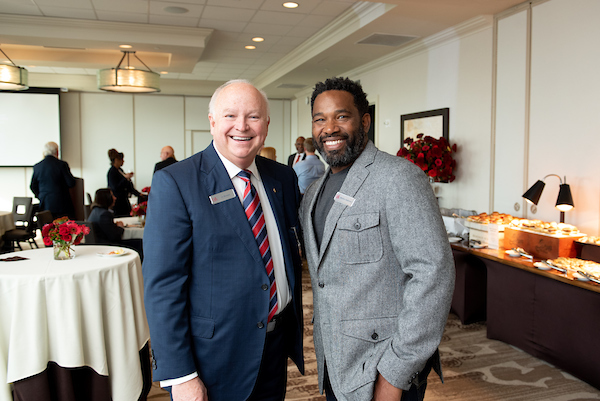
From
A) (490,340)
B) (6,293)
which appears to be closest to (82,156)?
(6,293)

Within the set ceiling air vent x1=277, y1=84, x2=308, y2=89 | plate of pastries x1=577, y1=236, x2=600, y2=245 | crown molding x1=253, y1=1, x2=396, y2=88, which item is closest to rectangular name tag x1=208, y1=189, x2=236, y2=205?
plate of pastries x1=577, y1=236, x2=600, y2=245

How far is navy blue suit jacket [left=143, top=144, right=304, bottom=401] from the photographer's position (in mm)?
1444

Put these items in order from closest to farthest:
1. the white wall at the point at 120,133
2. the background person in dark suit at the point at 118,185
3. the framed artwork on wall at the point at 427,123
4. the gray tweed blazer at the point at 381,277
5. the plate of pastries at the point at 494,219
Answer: the gray tweed blazer at the point at 381,277
the plate of pastries at the point at 494,219
the framed artwork on wall at the point at 427,123
the background person in dark suit at the point at 118,185
the white wall at the point at 120,133

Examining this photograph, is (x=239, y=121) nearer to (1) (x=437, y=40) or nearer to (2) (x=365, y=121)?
(2) (x=365, y=121)

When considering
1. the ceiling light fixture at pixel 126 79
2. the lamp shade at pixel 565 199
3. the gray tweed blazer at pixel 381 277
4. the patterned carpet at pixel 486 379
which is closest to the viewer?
the gray tweed blazer at pixel 381 277

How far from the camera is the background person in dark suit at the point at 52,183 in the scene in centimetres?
680

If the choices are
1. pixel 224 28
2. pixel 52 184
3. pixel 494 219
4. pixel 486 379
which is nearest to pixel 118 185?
pixel 52 184

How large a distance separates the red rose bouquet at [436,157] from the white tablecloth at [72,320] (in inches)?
146

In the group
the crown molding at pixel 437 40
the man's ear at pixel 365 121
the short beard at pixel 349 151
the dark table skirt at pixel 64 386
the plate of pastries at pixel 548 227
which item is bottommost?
the dark table skirt at pixel 64 386

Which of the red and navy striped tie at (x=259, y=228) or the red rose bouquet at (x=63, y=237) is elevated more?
the red and navy striped tie at (x=259, y=228)

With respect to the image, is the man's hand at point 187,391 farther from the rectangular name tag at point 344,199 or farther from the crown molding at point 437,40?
the crown molding at point 437,40

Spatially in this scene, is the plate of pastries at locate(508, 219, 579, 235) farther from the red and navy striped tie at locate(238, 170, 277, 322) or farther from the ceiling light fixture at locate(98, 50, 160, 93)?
the ceiling light fixture at locate(98, 50, 160, 93)

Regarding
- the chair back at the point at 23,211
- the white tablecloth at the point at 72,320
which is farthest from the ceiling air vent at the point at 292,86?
the white tablecloth at the point at 72,320

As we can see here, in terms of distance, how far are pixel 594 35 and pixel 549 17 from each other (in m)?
0.56
